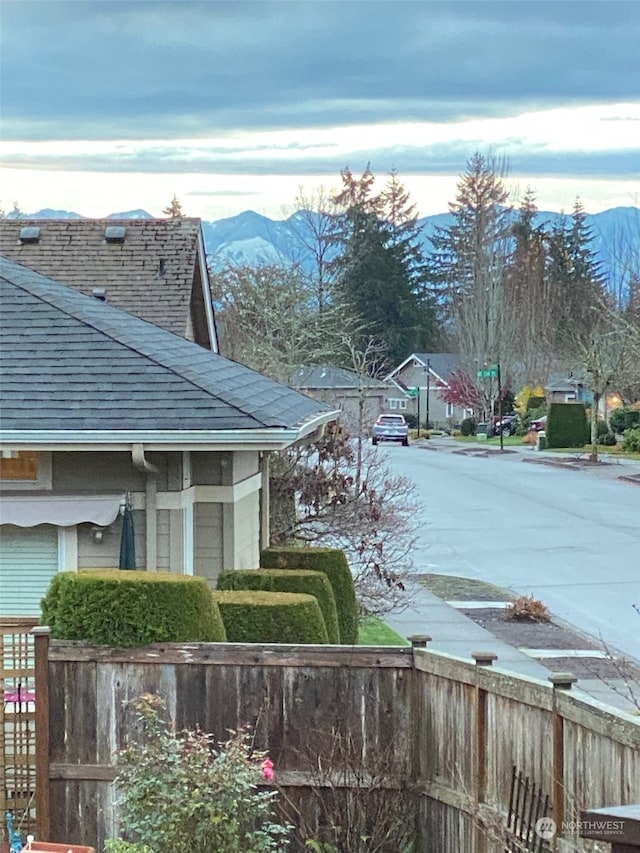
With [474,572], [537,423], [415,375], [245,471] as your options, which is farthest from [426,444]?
[245,471]

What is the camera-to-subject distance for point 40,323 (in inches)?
416

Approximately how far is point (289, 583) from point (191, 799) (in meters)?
3.95

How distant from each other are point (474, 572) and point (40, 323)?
491 inches

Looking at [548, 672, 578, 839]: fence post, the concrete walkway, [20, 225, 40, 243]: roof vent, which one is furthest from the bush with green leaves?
[20, 225, 40, 243]: roof vent

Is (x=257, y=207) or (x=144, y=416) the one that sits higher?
(x=257, y=207)

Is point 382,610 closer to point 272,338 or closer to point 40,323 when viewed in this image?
point 40,323

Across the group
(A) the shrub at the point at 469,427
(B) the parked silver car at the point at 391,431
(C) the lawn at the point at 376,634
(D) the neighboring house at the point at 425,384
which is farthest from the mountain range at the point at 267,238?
(C) the lawn at the point at 376,634

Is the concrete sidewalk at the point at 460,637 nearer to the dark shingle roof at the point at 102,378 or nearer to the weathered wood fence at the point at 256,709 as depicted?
the dark shingle roof at the point at 102,378

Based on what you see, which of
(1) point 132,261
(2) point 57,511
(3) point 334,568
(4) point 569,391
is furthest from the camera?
(4) point 569,391

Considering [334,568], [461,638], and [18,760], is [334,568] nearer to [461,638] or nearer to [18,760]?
[461,638]

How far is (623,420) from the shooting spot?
2148 inches

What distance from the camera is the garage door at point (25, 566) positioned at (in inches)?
368

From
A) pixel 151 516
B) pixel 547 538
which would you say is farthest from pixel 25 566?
pixel 547 538

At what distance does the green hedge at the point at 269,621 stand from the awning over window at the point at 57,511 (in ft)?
4.27
